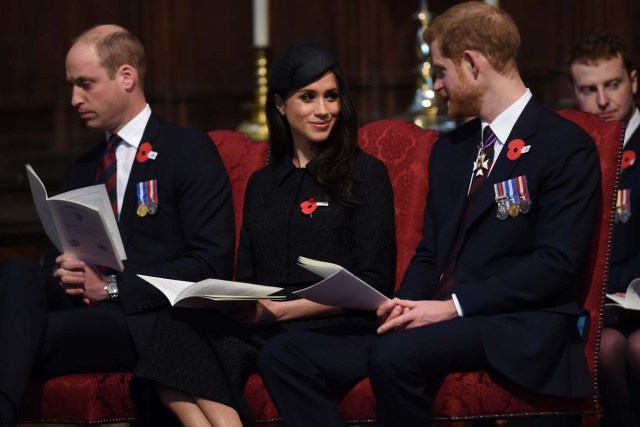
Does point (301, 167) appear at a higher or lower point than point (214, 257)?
higher

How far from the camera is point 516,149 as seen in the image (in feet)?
11.7

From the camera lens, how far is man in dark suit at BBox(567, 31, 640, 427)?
12.8ft

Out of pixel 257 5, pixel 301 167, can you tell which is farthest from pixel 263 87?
pixel 301 167

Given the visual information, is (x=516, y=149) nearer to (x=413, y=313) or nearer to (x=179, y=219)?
(x=413, y=313)

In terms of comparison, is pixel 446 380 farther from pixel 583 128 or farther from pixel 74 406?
pixel 74 406

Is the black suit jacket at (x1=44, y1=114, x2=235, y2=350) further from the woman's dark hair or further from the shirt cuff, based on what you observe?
the shirt cuff

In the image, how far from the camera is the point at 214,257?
398 cm

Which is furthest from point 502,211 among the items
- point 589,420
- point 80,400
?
point 80,400

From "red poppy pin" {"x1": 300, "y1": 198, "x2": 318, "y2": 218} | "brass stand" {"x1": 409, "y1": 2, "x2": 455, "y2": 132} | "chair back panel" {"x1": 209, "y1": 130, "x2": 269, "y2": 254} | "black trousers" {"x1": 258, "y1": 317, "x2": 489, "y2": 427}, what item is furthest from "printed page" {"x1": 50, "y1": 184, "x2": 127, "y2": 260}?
"brass stand" {"x1": 409, "y1": 2, "x2": 455, "y2": 132}

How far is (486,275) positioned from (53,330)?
1.28m

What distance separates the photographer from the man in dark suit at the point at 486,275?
133 inches

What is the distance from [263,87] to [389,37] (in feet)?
3.52

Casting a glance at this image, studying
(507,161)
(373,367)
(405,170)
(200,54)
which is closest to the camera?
(373,367)

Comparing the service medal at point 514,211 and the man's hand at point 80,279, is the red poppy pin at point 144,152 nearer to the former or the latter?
the man's hand at point 80,279
